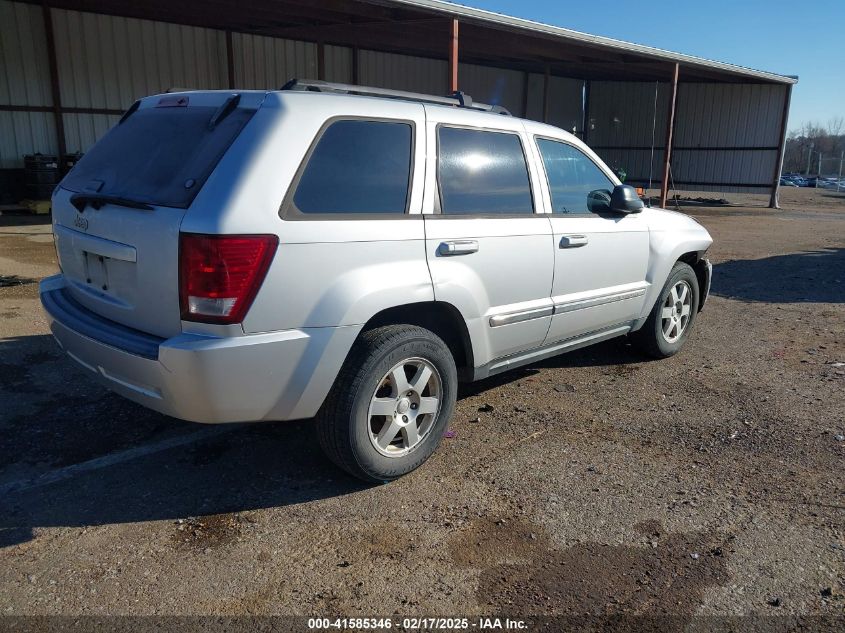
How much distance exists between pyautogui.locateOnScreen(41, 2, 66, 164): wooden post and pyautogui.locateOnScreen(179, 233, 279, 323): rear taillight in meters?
15.4

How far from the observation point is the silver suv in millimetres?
2941

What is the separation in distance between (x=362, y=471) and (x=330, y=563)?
0.60 m

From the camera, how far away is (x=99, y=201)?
3.32 m

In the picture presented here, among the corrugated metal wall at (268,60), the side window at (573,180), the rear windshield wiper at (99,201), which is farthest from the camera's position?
the corrugated metal wall at (268,60)

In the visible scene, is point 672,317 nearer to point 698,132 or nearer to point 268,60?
point 268,60

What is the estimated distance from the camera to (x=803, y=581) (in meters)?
2.87

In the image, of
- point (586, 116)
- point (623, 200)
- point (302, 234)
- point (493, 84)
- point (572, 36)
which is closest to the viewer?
point (302, 234)

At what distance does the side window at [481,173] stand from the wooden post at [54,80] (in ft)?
49.0

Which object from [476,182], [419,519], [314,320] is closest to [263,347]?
[314,320]

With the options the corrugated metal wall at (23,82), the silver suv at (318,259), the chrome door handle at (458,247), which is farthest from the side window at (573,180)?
the corrugated metal wall at (23,82)

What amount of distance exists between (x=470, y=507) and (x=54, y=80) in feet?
53.4

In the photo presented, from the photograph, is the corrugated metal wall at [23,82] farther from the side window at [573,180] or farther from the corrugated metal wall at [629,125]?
the corrugated metal wall at [629,125]

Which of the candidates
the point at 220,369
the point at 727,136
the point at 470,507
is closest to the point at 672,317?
the point at 470,507

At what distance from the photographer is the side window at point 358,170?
3.20 metres
